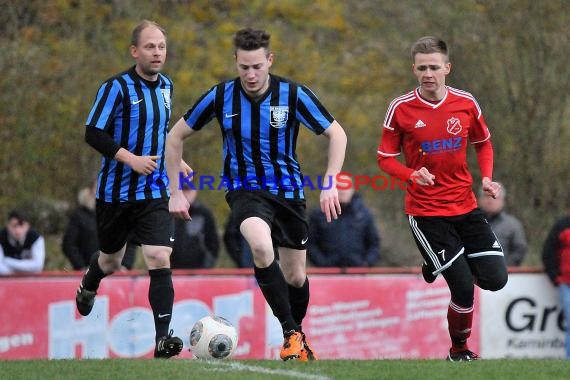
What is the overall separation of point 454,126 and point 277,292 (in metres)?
1.72

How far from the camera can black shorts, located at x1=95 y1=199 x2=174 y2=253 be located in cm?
908

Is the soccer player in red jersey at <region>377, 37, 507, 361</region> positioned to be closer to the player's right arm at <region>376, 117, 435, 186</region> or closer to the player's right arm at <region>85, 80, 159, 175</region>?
the player's right arm at <region>376, 117, 435, 186</region>

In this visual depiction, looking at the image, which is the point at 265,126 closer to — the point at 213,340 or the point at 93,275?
the point at 213,340

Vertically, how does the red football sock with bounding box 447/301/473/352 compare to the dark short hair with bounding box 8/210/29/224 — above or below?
below

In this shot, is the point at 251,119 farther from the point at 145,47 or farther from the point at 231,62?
the point at 231,62

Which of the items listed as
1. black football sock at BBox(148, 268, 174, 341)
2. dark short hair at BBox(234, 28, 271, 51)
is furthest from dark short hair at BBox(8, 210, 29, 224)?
dark short hair at BBox(234, 28, 271, 51)

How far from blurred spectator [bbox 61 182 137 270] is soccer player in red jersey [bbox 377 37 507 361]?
17.4ft

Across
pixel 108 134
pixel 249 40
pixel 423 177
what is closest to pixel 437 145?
pixel 423 177

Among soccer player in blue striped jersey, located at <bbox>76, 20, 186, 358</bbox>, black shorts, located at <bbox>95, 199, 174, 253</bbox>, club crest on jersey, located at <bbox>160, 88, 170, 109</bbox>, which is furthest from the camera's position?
club crest on jersey, located at <bbox>160, 88, 170, 109</bbox>

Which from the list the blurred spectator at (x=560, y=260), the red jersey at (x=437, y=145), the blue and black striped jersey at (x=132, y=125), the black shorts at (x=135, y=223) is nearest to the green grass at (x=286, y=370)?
the black shorts at (x=135, y=223)

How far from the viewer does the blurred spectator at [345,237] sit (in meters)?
13.4

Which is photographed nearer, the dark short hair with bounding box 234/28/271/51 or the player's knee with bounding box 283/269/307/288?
the dark short hair with bounding box 234/28/271/51

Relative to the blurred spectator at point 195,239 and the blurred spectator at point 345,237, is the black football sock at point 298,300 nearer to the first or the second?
the blurred spectator at point 345,237

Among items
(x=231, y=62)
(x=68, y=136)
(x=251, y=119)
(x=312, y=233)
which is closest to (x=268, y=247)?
(x=251, y=119)
